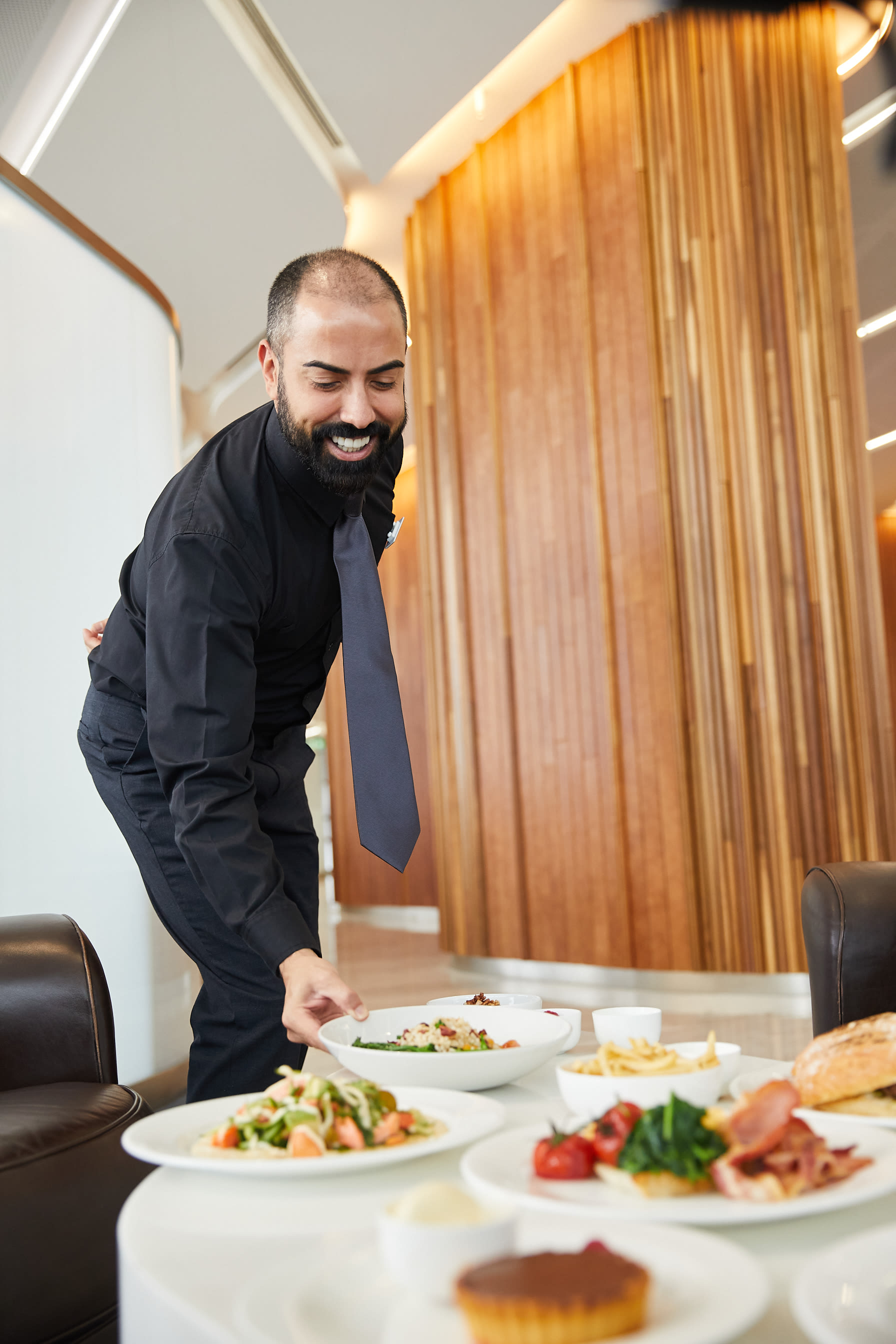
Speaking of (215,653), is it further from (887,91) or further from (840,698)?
(887,91)

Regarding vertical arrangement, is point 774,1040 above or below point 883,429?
below

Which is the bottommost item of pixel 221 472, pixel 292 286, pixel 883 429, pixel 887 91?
pixel 221 472

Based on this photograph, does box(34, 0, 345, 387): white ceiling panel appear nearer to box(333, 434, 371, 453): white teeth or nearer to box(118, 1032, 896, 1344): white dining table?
box(333, 434, 371, 453): white teeth

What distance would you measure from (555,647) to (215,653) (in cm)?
374

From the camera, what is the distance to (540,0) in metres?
4.50

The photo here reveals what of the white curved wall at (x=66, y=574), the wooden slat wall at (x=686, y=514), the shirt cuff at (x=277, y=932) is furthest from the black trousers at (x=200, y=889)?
the wooden slat wall at (x=686, y=514)

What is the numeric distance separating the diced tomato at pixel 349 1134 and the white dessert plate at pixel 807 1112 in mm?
284

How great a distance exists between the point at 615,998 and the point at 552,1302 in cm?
437

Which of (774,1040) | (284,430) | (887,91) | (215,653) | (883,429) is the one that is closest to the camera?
(215,653)

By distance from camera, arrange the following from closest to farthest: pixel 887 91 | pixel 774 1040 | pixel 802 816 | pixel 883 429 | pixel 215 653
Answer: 1. pixel 215 653
2. pixel 774 1040
3. pixel 802 816
4. pixel 887 91
5. pixel 883 429

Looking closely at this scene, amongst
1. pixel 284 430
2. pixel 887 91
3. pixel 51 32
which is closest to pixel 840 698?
pixel 887 91

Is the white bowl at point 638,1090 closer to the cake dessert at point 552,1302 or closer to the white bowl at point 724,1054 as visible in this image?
the white bowl at point 724,1054

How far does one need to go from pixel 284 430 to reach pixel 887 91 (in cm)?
457

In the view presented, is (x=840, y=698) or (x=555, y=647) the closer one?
(x=840, y=698)
